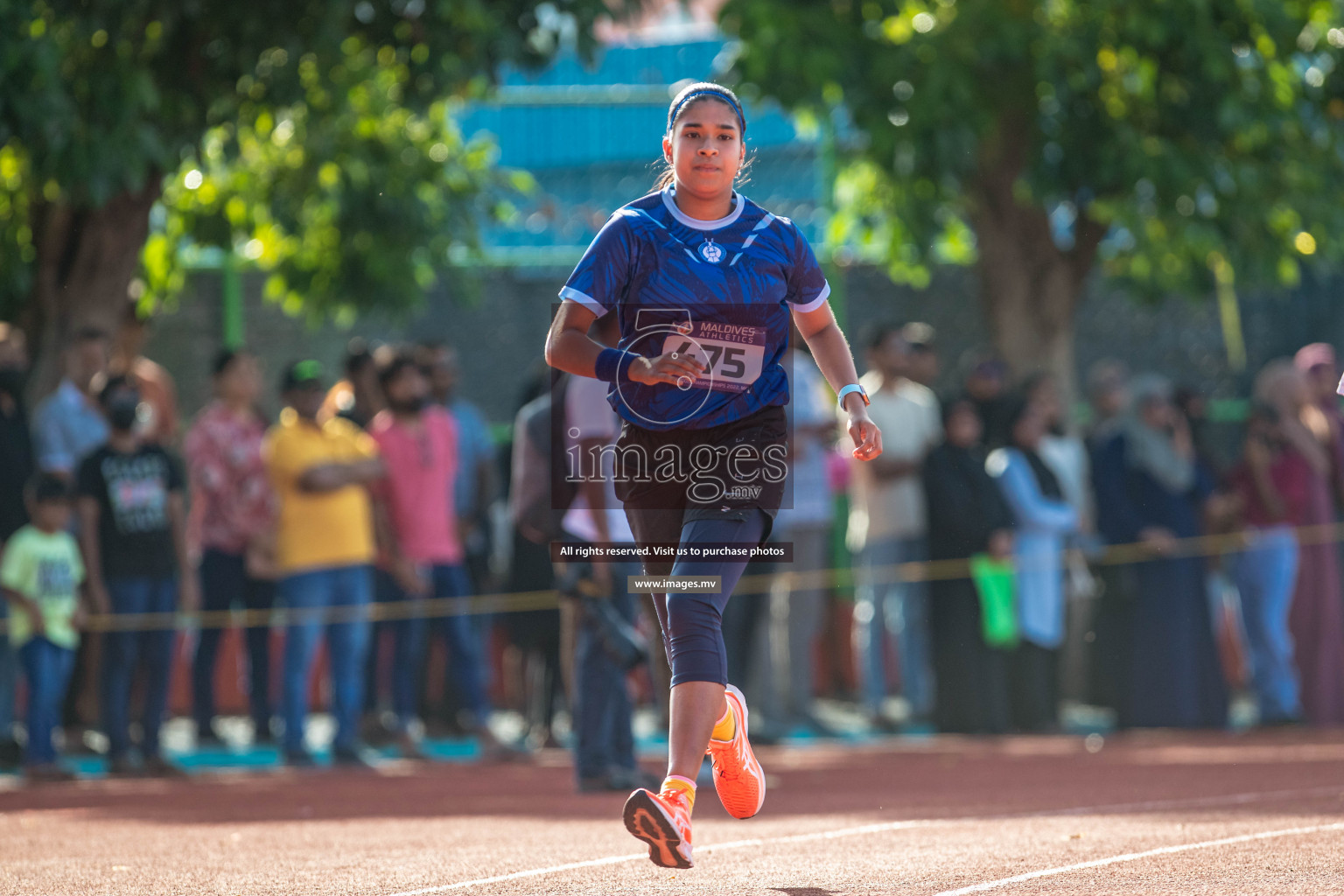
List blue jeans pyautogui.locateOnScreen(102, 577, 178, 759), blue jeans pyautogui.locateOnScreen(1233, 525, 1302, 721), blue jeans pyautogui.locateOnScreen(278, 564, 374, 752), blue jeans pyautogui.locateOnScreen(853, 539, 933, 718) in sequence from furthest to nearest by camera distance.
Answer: blue jeans pyautogui.locateOnScreen(1233, 525, 1302, 721)
blue jeans pyautogui.locateOnScreen(853, 539, 933, 718)
blue jeans pyautogui.locateOnScreen(278, 564, 374, 752)
blue jeans pyautogui.locateOnScreen(102, 577, 178, 759)

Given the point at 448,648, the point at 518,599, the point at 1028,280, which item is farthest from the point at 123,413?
the point at 1028,280

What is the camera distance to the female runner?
5.29 meters

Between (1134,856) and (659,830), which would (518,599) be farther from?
(659,830)

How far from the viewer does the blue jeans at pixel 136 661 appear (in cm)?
1033

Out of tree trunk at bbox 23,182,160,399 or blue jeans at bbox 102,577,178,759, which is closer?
blue jeans at bbox 102,577,178,759

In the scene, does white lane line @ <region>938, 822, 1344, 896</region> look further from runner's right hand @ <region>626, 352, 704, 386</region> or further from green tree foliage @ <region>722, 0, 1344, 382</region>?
green tree foliage @ <region>722, 0, 1344, 382</region>

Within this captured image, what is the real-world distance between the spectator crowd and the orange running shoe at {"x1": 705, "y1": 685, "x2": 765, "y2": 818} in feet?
13.9

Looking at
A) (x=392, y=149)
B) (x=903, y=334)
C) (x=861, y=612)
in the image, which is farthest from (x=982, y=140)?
(x=392, y=149)

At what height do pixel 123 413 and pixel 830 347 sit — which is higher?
pixel 123 413

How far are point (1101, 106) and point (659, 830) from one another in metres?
9.17

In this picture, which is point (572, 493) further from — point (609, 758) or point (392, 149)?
point (392, 149)

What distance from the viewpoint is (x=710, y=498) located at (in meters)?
5.40

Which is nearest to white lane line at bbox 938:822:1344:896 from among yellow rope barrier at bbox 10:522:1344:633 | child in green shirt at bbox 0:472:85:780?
yellow rope barrier at bbox 10:522:1344:633

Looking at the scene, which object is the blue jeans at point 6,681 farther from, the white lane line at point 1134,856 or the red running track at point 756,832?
the white lane line at point 1134,856
